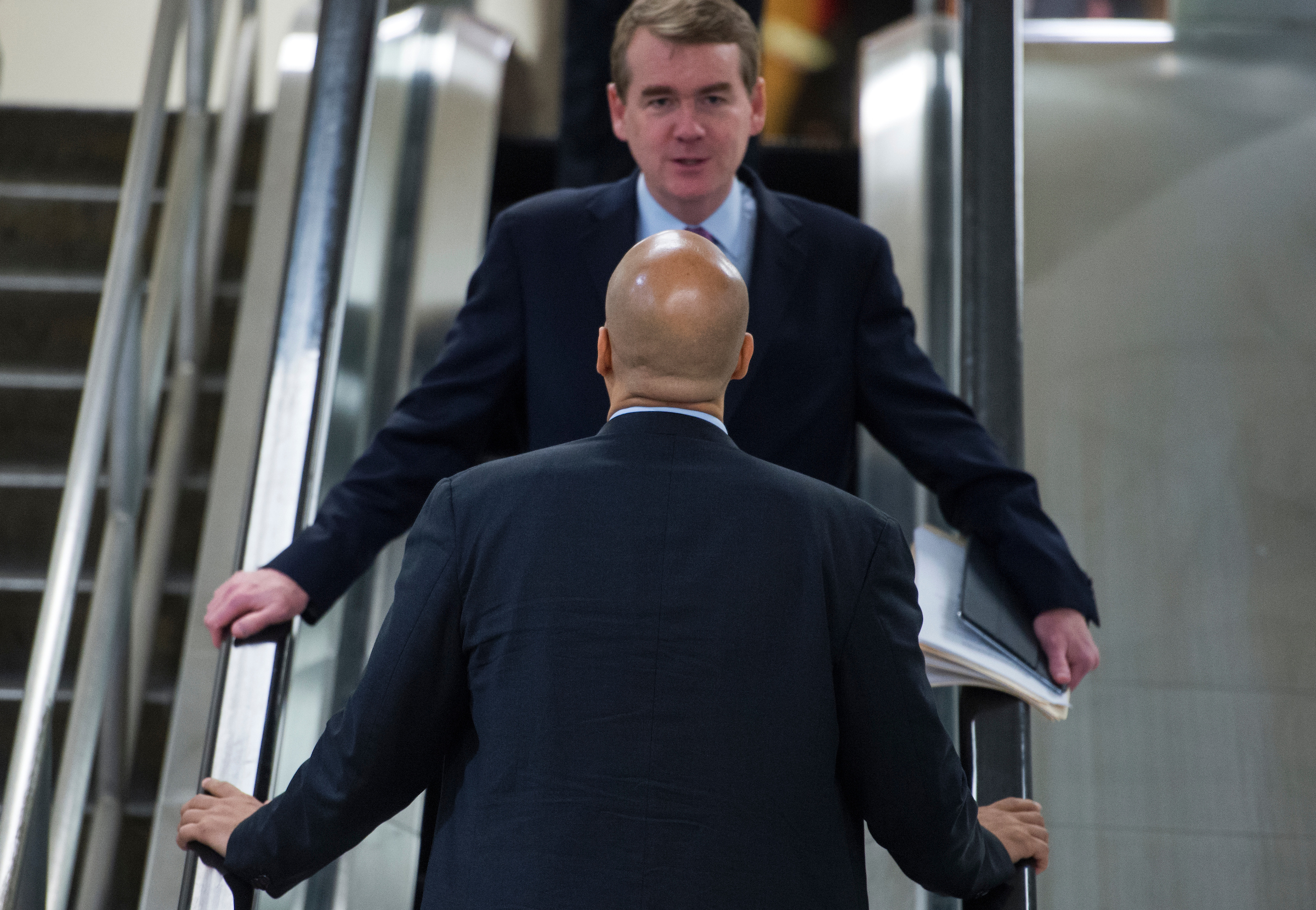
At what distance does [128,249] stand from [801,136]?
18.7ft

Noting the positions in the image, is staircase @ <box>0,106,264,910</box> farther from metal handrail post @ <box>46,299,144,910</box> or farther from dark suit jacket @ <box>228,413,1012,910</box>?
dark suit jacket @ <box>228,413,1012,910</box>

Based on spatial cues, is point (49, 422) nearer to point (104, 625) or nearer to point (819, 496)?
point (104, 625)

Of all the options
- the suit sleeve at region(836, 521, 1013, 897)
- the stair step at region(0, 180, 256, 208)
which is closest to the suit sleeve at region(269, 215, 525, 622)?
the suit sleeve at region(836, 521, 1013, 897)

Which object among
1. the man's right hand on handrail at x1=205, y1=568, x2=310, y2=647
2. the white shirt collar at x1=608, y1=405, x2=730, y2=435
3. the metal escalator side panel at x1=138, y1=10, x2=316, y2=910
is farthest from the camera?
the metal escalator side panel at x1=138, y1=10, x2=316, y2=910

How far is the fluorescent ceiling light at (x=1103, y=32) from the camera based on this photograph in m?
3.81

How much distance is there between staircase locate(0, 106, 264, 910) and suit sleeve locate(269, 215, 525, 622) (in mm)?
1510

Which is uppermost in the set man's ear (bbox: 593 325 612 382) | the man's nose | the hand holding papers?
the man's nose

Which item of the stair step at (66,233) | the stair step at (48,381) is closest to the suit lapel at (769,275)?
the stair step at (48,381)

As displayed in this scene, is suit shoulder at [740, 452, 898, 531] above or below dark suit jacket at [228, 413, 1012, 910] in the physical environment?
above

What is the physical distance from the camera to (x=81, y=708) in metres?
2.47

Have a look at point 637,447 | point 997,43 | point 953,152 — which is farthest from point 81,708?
point 953,152

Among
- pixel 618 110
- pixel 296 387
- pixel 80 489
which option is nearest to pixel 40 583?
pixel 80 489

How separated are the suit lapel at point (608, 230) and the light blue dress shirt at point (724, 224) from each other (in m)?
0.02

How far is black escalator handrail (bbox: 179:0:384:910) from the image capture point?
1747 mm
